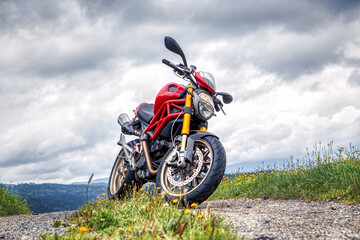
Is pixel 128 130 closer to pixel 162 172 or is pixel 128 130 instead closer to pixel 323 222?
pixel 162 172

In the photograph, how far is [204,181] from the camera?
3994 mm

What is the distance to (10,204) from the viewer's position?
8164 millimetres

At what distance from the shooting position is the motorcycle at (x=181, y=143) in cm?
411

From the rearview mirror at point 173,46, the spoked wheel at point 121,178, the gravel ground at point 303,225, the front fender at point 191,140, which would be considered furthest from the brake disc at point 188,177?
the spoked wheel at point 121,178

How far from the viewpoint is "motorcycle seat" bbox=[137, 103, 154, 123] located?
19.5ft

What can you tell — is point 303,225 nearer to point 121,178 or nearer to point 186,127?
point 186,127

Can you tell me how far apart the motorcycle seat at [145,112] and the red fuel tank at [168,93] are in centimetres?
64

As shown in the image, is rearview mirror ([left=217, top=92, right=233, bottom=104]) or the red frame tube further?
rearview mirror ([left=217, top=92, right=233, bottom=104])

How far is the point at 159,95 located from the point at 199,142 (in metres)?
1.23

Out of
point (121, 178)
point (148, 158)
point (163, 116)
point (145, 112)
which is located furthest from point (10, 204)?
point (163, 116)

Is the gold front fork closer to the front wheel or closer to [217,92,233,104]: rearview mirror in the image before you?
the front wheel

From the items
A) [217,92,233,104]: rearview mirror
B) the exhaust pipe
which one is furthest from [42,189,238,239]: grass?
[217,92,233,104]: rearview mirror

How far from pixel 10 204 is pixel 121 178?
346cm

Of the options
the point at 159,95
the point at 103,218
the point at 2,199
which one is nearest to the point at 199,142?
the point at 159,95
